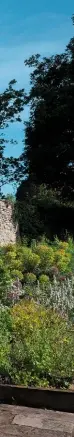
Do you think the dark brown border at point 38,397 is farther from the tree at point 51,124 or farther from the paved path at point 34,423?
the tree at point 51,124

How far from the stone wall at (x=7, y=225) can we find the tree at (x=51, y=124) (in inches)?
150

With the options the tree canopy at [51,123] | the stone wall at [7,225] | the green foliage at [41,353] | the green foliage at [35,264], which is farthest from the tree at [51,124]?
the green foliage at [41,353]

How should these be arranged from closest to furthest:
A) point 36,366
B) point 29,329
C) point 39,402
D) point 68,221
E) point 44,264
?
point 39,402 < point 36,366 < point 29,329 < point 44,264 < point 68,221

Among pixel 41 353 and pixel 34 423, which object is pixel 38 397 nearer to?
pixel 34 423

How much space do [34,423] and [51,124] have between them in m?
17.6

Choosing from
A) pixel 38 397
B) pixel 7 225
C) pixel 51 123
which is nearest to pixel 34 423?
pixel 38 397

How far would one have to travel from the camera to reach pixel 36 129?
2098cm

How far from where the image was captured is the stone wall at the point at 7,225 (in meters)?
15.7

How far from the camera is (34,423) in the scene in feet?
12.6

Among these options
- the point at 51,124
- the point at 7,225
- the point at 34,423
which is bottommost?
the point at 34,423

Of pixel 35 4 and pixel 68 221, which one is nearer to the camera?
pixel 35 4

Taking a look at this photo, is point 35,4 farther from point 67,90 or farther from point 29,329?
point 67,90

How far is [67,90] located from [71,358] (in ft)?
53.7

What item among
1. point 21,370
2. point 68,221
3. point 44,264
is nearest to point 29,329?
point 21,370
